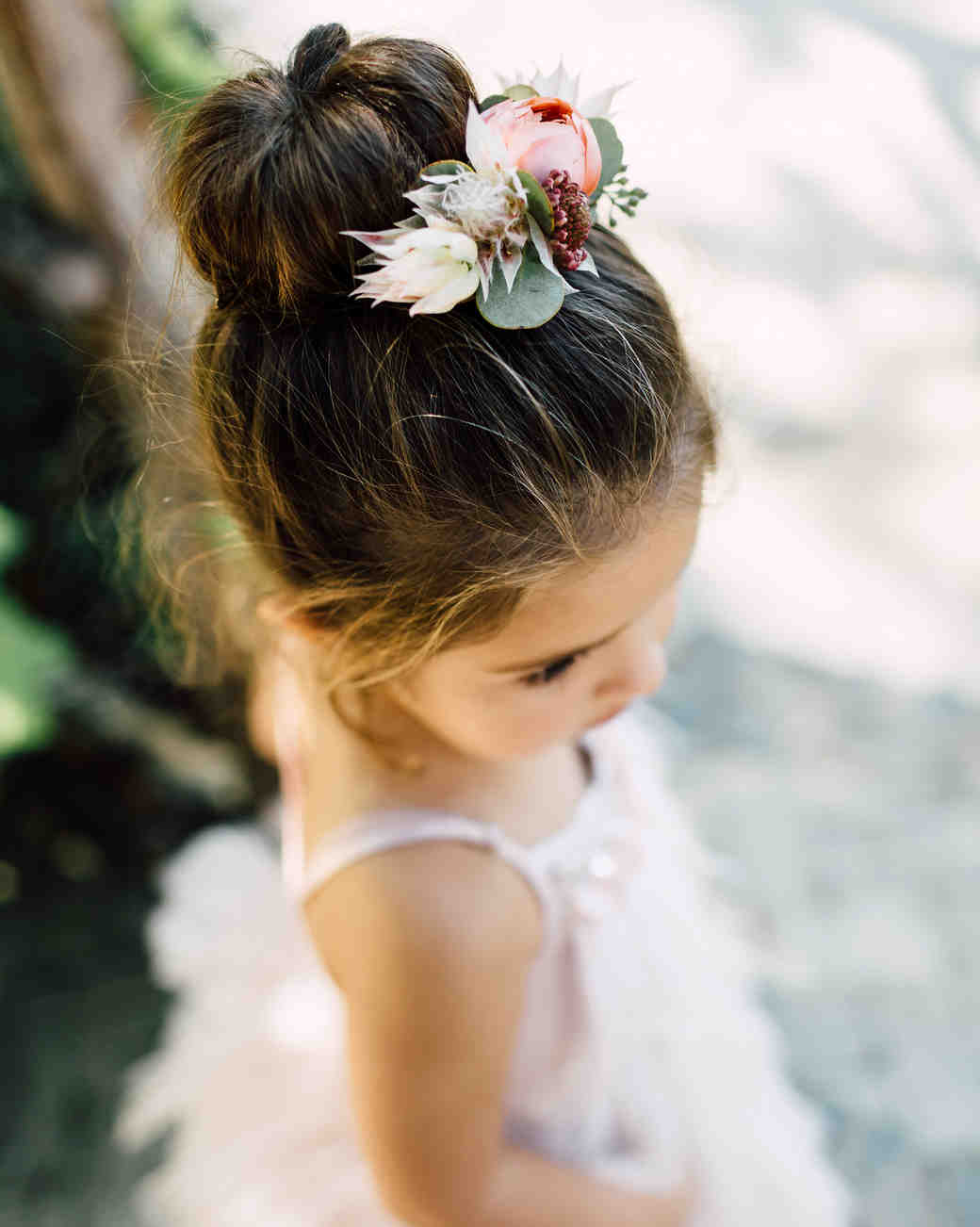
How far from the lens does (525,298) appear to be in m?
0.55

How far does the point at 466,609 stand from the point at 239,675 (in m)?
0.74

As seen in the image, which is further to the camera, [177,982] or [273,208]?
[177,982]

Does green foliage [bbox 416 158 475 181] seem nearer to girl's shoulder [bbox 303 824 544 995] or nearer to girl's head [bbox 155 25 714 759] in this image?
girl's head [bbox 155 25 714 759]

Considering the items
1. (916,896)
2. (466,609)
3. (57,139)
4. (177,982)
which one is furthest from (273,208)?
(916,896)

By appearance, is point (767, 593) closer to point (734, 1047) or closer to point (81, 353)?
point (734, 1047)

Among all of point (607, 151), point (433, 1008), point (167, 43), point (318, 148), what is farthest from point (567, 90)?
point (167, 43)

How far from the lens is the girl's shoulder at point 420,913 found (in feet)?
2.39

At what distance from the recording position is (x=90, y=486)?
126cm

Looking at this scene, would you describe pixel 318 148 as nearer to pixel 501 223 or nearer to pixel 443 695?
pixel 501 223

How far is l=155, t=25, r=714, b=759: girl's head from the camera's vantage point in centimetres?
54

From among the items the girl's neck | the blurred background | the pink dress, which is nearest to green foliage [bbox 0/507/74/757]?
the blurred background

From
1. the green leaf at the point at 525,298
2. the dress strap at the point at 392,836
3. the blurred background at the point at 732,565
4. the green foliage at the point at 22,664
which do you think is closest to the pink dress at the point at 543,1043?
the dress strap at the point at 392,836

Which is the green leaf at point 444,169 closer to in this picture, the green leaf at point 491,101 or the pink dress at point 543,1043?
the green leaf at point 491,101

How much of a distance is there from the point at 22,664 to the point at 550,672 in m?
0.75
